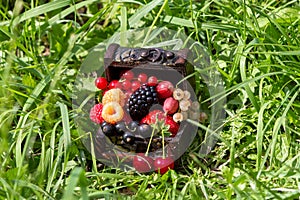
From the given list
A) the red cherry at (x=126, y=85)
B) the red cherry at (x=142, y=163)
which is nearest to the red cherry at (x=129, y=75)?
the red cherry at (x=126, y=85)

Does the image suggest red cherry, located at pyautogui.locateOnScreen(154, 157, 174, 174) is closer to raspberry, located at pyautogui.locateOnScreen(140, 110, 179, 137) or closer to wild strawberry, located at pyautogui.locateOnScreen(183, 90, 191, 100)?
raspberry, located at pyautogui.locateOnScreen(140, 110, 179, 137)

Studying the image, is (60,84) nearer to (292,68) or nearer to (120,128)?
(120,128)

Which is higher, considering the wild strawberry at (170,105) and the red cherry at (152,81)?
the red cherry at (152,81)

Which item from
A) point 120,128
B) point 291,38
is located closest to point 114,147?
point 120,128

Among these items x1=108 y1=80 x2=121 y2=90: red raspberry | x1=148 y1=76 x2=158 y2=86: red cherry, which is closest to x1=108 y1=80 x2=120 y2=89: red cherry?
x1=108 y1=80 x2=121 y2=90: red raspberry

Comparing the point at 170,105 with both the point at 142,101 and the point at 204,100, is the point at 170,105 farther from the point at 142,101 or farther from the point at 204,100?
the point at 204,100

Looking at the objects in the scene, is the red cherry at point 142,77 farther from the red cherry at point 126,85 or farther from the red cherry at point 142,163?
the red cherry at point 142,163
